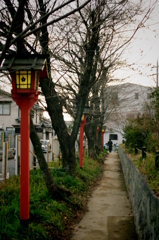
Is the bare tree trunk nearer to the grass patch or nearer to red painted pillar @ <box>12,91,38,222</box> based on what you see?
the grass patch

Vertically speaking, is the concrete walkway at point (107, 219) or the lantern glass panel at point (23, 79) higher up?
the lantern glass panel at point (23, 79)

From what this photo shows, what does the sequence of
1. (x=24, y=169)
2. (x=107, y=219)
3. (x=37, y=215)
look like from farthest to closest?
(x=107, y=219) → (x=37, y=215) → (x=24, y=169)

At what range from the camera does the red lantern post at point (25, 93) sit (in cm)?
529

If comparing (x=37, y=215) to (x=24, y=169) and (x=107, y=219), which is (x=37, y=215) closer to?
(x=24, y=169)

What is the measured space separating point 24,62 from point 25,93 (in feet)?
1.97

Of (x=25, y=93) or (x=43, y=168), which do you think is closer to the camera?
(x=25, y=93)

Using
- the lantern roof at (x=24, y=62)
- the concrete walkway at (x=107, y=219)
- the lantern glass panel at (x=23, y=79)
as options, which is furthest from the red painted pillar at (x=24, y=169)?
the concrete walkway at (x=107, y=219)

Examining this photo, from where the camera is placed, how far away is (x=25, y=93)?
5375 mm

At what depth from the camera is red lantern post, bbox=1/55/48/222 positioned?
17.3 ft

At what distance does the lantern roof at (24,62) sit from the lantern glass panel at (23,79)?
0.54 ft

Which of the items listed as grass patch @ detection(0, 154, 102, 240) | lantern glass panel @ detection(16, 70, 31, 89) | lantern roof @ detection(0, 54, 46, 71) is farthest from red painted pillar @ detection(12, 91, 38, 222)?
lantern roof @ detection(0, 54, 46, 71)

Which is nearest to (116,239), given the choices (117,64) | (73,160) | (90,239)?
(90,239)

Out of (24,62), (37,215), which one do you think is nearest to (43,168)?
(37,215)

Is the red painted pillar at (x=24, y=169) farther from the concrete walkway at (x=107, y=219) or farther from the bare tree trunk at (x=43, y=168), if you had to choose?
the bare tree trunk at (x=43, y=168)
